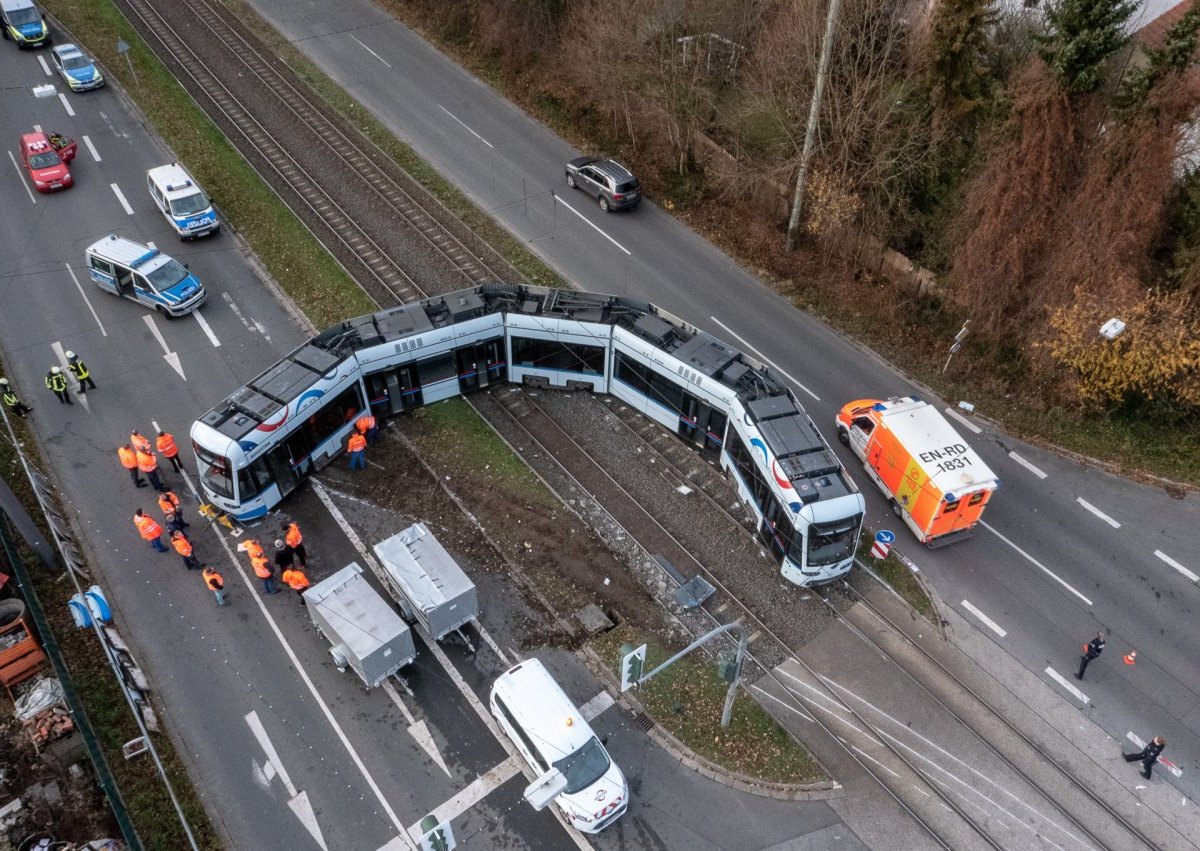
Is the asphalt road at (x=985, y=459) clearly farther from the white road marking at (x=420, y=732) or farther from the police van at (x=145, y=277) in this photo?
the white road marking at (x=420, y=732)

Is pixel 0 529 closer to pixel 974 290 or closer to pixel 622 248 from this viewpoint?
pixel 622 248

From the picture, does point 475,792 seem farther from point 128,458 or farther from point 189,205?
point 189,205

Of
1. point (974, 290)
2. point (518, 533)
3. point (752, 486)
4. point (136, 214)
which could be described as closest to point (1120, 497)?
point (974, 290)

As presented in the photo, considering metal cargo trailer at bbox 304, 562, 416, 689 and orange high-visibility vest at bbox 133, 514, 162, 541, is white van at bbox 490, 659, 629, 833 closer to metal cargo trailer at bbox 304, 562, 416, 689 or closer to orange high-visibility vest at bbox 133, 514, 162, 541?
metal cargo trailer at bbox 304, 562, 416, 689

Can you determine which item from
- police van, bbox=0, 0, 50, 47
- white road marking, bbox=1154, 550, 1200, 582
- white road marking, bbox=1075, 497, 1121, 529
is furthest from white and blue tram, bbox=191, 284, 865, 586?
police van, bbox=0, 0, 50, 47

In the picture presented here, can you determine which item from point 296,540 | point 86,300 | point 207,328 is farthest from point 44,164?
point 296,540

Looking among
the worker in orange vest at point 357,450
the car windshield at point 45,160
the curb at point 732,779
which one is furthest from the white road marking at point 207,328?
the curb at point 732,779
